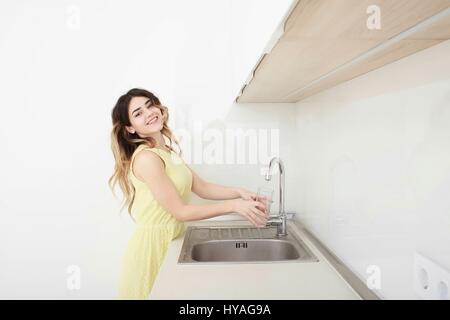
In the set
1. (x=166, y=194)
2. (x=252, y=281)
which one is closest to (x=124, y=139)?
(x=166, y=194)

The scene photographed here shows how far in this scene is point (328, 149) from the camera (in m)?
1.29

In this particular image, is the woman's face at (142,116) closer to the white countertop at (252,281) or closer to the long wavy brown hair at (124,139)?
the long wavy brown hair at (124,139)

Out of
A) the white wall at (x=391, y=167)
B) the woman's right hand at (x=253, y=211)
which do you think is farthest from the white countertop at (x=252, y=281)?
the woman's right hand at (x=253, y=211)

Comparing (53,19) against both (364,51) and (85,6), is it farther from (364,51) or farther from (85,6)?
(364,51)

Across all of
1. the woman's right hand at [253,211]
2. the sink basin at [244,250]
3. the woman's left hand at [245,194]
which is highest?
the woman's left hand at [245,194]

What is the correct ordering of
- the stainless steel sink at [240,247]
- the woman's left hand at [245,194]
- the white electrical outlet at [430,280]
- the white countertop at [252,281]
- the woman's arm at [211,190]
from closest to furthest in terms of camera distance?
1. the white electrical outlet at [430,280]
2. the white countertop at [252,281]
3. the stainless steel sink at [240,247]
4. the woman's left hand at [245,194]
5. the woman's arm at [211,190]

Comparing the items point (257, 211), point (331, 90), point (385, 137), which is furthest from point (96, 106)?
point (385, 137)

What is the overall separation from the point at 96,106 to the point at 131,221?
574mm

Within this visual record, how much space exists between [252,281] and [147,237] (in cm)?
61

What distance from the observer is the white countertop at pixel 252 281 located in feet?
3.01

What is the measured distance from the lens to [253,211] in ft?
4.32

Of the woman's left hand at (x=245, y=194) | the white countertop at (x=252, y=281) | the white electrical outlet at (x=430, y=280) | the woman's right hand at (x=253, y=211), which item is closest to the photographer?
the white electrical outlet at (x=430, y=280)

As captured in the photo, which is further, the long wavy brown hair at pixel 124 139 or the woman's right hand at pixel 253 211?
the long wavy brown hair at pixel 124 139

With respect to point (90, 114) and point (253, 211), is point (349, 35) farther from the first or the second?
point (90, 114)
